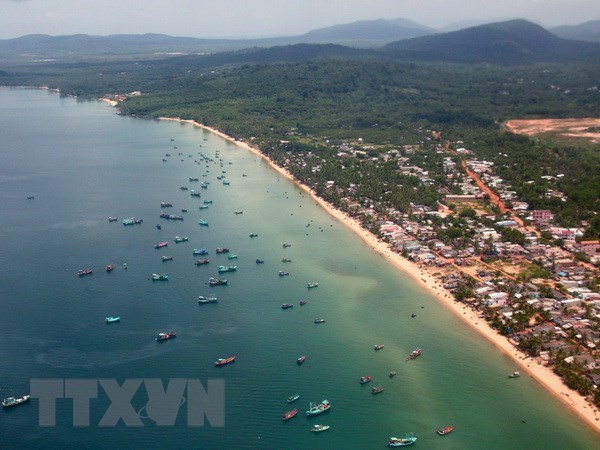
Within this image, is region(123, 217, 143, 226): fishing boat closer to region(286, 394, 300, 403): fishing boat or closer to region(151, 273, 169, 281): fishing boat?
region(151, 273, 169, 281): fishing boat

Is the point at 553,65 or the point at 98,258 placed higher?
the point at 553,65

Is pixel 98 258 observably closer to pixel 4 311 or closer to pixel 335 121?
pixel 4 311

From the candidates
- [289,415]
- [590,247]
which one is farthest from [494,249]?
[289,415]

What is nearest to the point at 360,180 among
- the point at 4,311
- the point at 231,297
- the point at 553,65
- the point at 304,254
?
the point at 304,254

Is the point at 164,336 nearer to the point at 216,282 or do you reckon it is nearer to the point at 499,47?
the point at 216,282

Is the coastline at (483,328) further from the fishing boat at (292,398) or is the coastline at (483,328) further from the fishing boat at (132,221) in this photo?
the fishing boat at (132,221)

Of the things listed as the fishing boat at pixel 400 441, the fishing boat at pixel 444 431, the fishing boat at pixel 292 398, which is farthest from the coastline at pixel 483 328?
the fishing boat at pixel 292 398
